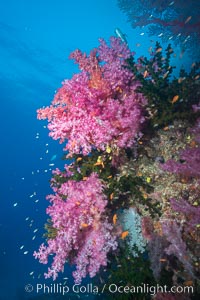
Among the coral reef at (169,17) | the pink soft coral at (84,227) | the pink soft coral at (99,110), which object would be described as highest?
the coral reef at (169,17)

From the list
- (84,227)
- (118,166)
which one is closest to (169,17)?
(118,166)

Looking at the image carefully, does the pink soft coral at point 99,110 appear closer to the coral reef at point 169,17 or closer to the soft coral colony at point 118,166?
the soft coral colony at point 118,166

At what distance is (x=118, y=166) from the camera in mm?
4742

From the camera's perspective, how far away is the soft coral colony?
417 centimetres

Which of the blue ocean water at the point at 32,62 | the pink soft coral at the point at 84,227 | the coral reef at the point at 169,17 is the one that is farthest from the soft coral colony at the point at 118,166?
the blue ocean water at the point at 32,62

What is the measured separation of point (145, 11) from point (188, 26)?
26.4ft

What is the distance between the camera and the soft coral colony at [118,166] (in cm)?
417

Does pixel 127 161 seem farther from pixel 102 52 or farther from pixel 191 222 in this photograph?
pixel 102 52

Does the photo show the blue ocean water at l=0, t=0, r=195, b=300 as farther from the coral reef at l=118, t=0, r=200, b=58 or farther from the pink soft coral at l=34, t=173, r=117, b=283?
the pink soft coral at l=34, t=173, r=117, b=283

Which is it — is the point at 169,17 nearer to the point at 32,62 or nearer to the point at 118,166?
Result: the point at 118,166

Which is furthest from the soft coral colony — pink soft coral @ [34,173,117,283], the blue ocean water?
the blue ocean water

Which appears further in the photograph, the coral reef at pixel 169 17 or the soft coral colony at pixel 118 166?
the coral reef at pixel 169 17

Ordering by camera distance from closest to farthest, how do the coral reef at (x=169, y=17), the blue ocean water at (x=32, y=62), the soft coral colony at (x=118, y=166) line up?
1. the soft coral colony at (x=118, y=166)
2. the coral reef at (x=169, y=17)
3. the blue ocean water at (x=32, y=62)

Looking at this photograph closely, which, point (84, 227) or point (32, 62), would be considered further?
point (32, 62)
